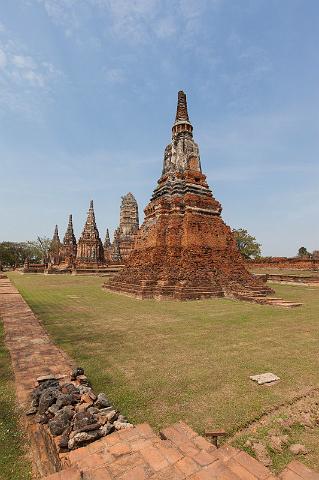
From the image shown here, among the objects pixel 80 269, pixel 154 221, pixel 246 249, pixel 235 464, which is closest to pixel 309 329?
pixel 235 464

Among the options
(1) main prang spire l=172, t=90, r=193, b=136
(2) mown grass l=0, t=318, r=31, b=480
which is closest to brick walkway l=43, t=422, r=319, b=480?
(2) mown grass l=0, t=318, r=31, b=480

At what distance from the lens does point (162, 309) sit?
1120 centimetres

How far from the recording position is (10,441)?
3.19m

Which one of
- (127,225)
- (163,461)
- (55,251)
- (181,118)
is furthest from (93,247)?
(163,461)

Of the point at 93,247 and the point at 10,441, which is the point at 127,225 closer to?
the point at 93,247

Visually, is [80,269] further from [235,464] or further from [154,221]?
[235,464]

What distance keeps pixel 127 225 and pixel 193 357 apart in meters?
42.4

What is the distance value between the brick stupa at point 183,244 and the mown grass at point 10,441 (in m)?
9.87

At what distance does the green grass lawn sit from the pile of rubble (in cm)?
47

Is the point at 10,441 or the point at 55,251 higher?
the point at 55,251

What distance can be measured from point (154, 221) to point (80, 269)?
23.5 m

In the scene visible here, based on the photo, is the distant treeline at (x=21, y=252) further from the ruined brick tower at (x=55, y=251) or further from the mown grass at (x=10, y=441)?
the mown grass at (x=10, y=441)

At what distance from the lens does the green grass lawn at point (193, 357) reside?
382 cm

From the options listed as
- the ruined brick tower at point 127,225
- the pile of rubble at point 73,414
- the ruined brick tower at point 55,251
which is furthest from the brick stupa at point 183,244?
the ruined brick tower at point 55,251
